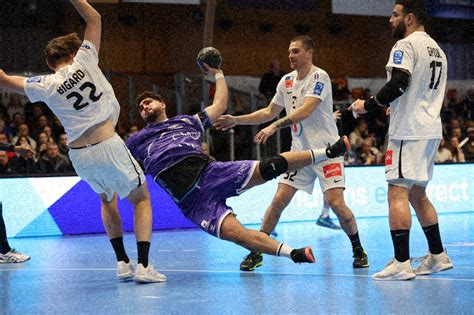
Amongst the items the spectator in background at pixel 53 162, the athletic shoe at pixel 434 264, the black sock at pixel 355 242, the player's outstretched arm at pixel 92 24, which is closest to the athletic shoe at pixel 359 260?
the black sock at pixel 355 242

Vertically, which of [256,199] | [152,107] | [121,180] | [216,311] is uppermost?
[152,107]

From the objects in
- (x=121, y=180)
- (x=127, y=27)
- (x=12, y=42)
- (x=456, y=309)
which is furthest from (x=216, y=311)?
(x=127, y=27)

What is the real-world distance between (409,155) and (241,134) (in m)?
Answer: 9.04

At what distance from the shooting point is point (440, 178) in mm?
13797

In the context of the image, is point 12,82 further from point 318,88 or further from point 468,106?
point 468,106

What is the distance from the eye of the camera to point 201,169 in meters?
6.46

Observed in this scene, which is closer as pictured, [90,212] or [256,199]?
[90,212]

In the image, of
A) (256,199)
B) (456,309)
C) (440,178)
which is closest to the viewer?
(456,309)

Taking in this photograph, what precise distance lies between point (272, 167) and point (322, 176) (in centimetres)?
120

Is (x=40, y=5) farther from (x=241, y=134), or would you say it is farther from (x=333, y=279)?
(x=333, y=279)

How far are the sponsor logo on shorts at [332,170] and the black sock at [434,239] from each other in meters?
1.10

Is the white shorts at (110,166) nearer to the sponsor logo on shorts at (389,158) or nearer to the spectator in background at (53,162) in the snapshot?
the sponsor logo on shorts at (389,158)

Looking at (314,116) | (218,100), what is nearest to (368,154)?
(314,116)

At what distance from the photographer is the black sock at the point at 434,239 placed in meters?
6.43
